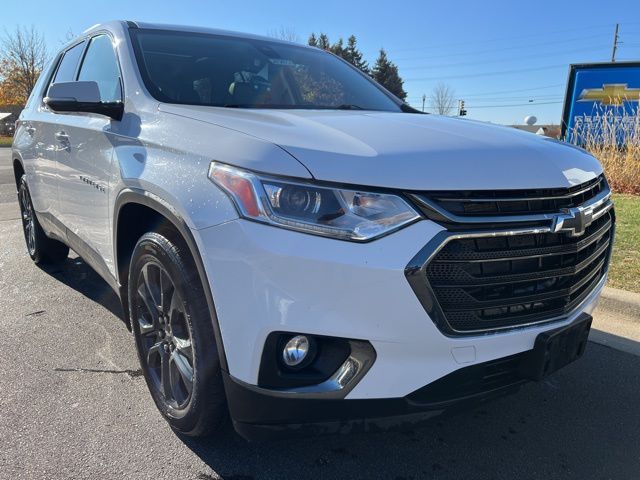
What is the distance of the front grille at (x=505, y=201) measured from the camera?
175cm

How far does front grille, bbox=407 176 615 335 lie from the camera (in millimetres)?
1717

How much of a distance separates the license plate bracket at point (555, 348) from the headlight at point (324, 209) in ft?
2.37

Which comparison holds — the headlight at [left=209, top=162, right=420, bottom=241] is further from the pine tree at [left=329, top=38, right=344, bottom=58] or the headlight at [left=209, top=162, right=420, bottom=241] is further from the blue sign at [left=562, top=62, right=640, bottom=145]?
the pine tree at [left=329, top=38, right=344, bottom=58]

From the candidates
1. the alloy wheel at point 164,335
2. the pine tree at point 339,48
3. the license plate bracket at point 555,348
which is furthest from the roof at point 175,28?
the pine tree at point 339,48

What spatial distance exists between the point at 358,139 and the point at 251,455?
139 cm

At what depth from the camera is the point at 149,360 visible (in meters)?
2.56

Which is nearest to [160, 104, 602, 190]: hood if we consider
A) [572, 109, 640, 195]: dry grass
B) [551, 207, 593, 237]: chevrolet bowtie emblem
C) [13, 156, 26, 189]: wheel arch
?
[551, 207, 593, 237]: chevrolet bowtie emblem

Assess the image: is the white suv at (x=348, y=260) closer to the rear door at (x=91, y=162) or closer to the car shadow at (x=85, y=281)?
the rear door at (x=91, y=162)

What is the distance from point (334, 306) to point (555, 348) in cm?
92

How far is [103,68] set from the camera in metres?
3.18

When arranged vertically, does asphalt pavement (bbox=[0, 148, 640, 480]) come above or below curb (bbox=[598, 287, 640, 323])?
above

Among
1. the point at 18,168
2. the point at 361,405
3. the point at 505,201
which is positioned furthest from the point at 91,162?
the point at 18,168

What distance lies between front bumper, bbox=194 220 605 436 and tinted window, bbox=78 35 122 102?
1.51m

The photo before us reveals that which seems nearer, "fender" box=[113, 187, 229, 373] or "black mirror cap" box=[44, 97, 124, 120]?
"fender" box=[113, 187, 229, 373]
